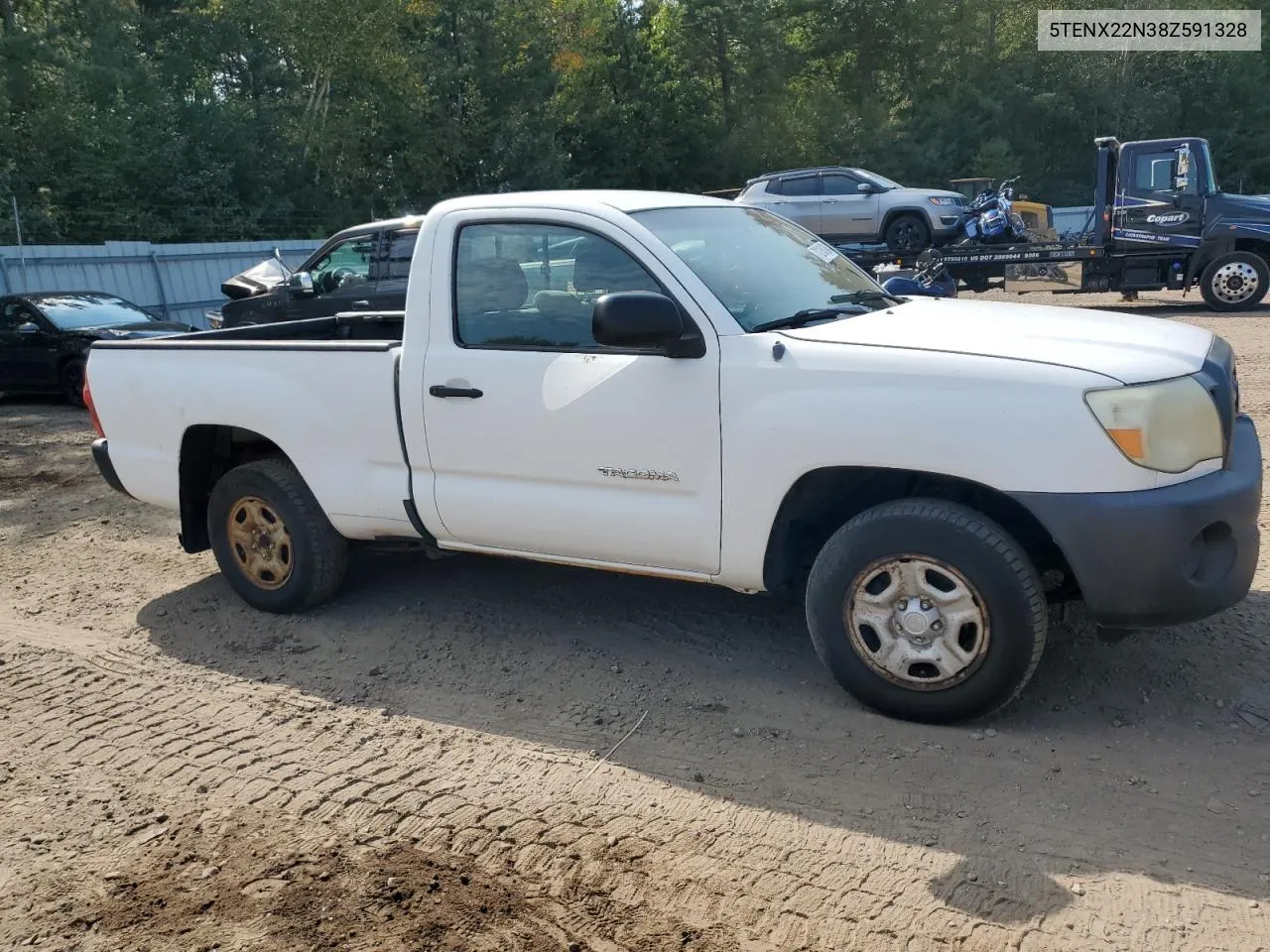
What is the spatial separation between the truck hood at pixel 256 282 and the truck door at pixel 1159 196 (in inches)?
486

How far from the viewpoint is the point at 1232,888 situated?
2.95 metres

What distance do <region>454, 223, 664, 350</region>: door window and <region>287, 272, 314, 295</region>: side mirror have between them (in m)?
7.41

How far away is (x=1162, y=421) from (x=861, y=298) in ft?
4.97

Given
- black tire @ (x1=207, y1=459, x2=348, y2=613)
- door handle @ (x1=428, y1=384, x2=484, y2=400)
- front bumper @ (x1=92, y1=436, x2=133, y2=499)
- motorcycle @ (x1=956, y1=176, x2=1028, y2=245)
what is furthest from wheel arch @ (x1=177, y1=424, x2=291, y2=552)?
motorcycle @ (x1=956, y1=176, x2=1028, y2=245)

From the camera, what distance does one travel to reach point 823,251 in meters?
5.07

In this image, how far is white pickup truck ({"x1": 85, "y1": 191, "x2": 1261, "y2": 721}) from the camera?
139 inches

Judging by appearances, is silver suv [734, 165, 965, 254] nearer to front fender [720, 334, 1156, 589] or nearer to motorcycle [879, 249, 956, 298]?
motorcycle [879, 249, 956, 298]

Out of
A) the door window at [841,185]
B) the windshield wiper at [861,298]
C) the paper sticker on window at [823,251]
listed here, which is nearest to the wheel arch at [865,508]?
the windshield wiper at [861,298]

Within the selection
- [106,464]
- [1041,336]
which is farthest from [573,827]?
[106,464]

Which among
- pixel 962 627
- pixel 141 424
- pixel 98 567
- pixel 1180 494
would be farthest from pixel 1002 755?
pixel 98 567

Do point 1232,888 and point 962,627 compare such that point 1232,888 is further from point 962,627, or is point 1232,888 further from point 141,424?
point 141,424

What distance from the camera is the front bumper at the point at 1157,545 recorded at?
3.44 m

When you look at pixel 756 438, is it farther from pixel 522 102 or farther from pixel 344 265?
pixel 522 102

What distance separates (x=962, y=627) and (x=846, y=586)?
0.40 metres
